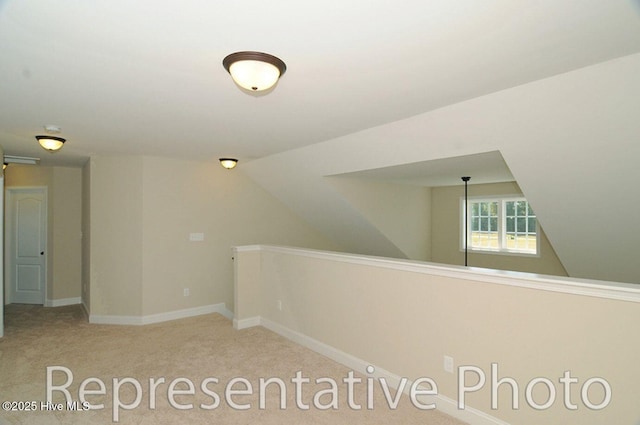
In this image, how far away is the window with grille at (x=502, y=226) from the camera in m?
5.75

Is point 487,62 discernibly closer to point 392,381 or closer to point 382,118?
point 382,118

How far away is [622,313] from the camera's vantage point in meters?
1.89

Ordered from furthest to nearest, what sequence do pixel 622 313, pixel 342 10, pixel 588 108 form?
pixel 588 108 < pixel 622 313 < pixel 342 10

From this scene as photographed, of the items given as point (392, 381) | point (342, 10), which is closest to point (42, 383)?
point (392, 381)

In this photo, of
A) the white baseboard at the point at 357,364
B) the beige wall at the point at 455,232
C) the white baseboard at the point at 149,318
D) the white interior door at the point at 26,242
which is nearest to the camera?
the white baseboard at the point at 357,364

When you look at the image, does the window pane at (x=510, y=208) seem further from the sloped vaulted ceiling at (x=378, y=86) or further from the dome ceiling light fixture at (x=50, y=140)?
the dome ceiling light fixture at (x=50, y=140)

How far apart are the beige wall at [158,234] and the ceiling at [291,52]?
1.87m

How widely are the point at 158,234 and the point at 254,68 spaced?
403cm

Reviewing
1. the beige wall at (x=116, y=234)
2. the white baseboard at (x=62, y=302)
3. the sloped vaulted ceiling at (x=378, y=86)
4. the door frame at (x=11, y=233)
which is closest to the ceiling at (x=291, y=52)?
the sloped vaulted ceiling at (x=378, y=86)

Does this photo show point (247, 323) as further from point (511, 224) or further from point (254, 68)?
point (511, 224)

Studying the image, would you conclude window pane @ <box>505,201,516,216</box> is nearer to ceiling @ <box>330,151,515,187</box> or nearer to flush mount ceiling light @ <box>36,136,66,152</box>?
ceiling @ <box>330,151,515,187</box>

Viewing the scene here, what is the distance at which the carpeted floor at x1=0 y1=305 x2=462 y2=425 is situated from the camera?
265 centimetres

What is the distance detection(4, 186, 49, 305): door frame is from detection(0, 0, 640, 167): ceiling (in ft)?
11.1

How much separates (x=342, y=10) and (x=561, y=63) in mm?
1467
